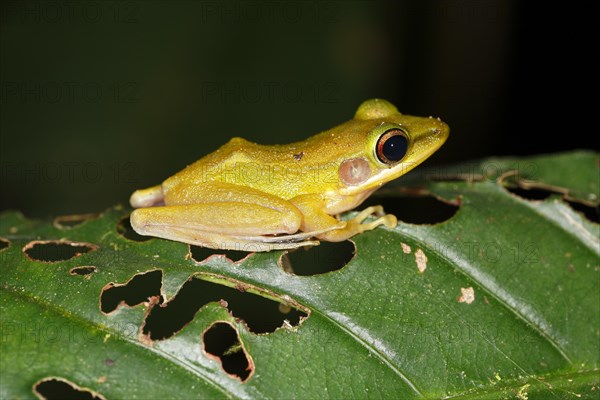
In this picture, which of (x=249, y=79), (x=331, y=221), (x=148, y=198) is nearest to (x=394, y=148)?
(x=331, y=221)

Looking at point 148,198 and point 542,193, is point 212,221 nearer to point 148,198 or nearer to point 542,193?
point 148,198

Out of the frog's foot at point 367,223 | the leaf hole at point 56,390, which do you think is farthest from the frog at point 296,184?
the leaf hole at point 56,390

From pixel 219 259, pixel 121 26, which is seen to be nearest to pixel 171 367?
pixel 219 259

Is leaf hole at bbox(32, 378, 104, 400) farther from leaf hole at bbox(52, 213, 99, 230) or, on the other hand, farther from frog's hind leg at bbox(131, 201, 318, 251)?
leaf hole at bbox(52, 213, 99, 230)

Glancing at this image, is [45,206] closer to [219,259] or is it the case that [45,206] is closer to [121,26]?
[121,26]

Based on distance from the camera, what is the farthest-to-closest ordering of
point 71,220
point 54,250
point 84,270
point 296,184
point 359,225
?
point 296,184 → point 71,220 → point 359,225 → point 54,250 → point 84,270

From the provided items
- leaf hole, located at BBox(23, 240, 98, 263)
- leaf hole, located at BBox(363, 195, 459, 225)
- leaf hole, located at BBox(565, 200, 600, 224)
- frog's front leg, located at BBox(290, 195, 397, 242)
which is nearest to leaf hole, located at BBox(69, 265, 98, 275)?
leaf hole, located at BBox(23, 240, 98, 263)
